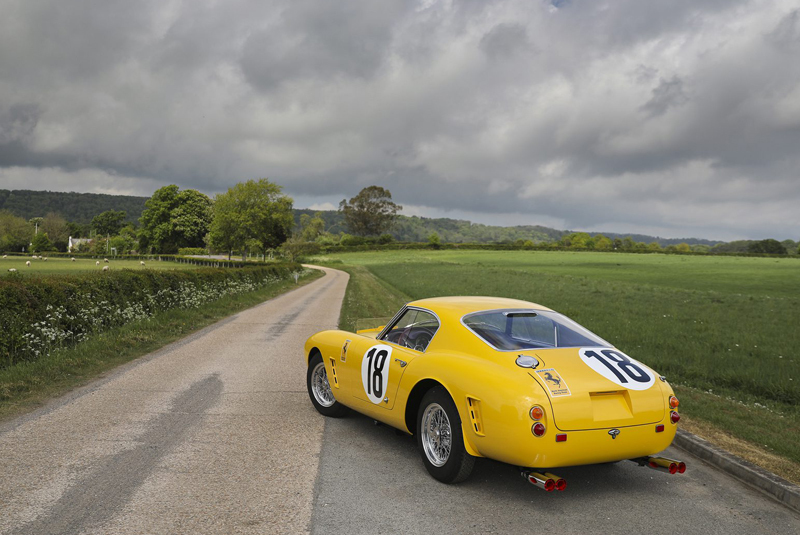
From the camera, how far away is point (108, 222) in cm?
17112

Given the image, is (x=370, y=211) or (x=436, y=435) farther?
(x=370, y=211)

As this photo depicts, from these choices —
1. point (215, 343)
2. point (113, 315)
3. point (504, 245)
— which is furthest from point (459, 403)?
point (504, 245)

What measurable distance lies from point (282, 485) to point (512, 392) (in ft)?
6.79

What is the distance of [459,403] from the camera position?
15.0 feet

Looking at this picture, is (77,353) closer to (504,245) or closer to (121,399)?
(121,399)

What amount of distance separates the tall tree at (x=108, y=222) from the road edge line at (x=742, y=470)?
187 metres

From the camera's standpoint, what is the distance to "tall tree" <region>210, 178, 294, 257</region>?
64.8 m

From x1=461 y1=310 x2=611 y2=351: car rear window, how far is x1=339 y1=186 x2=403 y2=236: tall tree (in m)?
135

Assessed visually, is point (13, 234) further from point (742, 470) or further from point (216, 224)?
point (742, 470)

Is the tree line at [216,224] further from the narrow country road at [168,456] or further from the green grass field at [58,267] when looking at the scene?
the narrow country road at [168,456]

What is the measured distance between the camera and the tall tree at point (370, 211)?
139500mm

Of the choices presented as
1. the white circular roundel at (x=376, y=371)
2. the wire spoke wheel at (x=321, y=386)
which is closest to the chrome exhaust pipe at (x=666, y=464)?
the white circular roundel at (x=376, y=371)

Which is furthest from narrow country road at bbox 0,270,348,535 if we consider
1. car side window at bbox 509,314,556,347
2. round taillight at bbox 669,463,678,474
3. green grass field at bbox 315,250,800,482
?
green grass field at bbox 315,250,800,482

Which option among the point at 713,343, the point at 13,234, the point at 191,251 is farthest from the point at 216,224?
the point at 13,234
